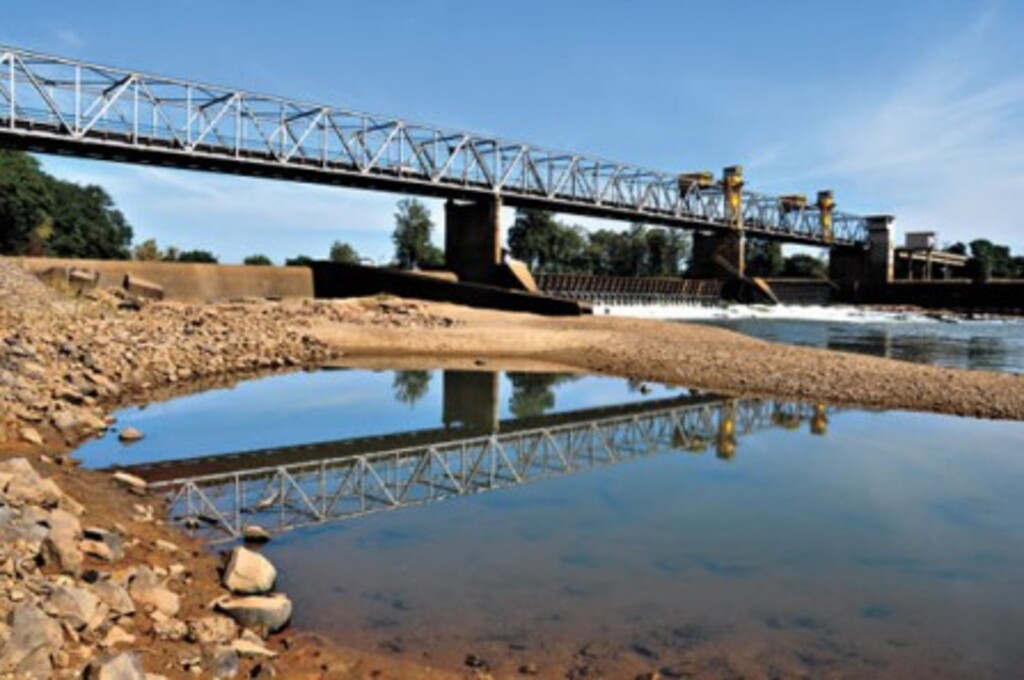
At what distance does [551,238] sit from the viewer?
11706cm

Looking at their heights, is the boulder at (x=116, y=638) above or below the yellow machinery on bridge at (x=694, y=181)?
below

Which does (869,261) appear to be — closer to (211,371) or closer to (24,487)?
(211,371)

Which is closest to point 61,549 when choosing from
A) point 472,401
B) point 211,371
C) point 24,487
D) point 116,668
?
point 24,487

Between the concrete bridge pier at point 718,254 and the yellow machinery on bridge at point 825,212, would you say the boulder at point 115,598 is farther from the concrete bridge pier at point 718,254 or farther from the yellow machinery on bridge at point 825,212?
the yellow machinery on bridge at point 825,212

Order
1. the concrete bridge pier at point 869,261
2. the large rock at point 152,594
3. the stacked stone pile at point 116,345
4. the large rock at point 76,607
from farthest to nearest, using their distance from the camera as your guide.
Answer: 1. the concrete bridge pier at point 869,261
2. the stacked stone pile at point 116,345
3. the large rock at point 152,594
4. the large rock at point 76,607


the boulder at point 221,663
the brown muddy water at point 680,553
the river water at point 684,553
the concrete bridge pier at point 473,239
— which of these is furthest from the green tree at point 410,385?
the concrete bridge pier at point 473,239

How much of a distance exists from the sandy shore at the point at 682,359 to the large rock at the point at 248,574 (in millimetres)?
15291

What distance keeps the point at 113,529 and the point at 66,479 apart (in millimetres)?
2180

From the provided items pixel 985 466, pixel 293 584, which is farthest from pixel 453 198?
pixel 293 584

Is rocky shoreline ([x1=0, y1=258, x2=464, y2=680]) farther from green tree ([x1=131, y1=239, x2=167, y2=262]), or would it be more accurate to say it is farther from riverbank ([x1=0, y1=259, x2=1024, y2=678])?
green tree ([x1=131, y1=239, x2=167, y2=262])

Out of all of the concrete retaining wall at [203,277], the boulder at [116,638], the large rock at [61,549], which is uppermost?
the concrete retaining wall at [203,277]

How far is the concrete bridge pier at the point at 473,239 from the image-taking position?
2079 inches

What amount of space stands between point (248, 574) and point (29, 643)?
2.43 metres

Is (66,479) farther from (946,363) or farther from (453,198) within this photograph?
(453,198)
